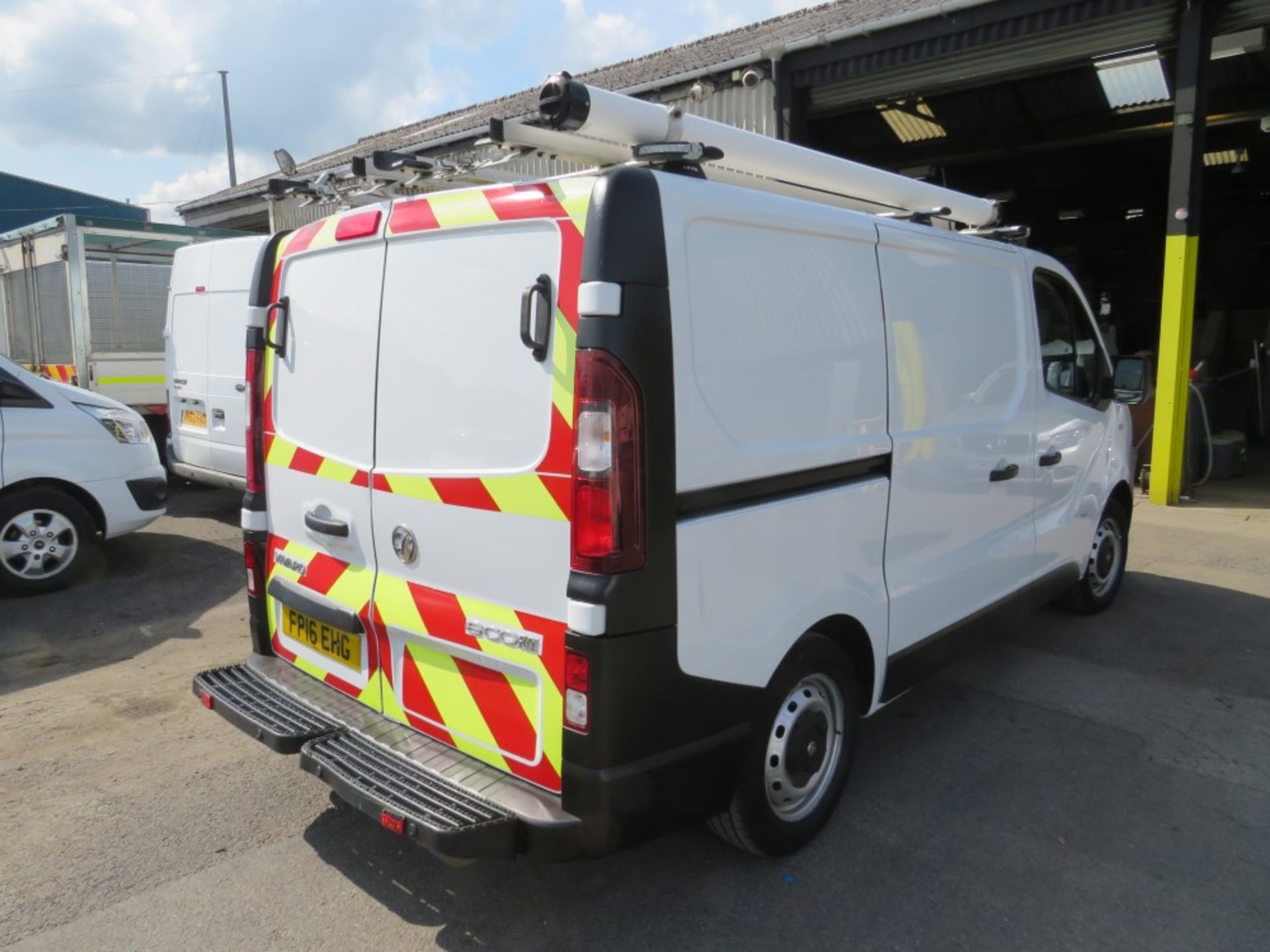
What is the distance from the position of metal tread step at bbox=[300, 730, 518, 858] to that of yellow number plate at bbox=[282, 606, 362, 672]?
0.27 m

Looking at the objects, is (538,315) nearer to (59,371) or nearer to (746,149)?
(746,149)

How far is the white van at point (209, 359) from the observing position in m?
7.65

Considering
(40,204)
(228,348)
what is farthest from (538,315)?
(40,204)

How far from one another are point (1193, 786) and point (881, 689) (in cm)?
131

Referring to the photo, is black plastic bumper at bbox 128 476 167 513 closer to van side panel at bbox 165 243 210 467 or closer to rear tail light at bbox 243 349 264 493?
van side panel at bbox 165 243 210 467

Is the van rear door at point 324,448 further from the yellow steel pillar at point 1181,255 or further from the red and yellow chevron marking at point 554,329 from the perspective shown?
the yellow steel pillar at point 1181,255

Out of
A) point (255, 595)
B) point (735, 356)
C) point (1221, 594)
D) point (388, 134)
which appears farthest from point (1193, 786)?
point (388, 134)

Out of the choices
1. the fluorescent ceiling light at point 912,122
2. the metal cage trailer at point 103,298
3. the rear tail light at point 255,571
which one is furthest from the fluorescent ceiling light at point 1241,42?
the metal cage trailer at point 103,298

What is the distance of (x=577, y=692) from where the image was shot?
7.51 ft

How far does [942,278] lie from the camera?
137 inches

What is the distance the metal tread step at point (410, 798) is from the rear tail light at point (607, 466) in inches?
27.6

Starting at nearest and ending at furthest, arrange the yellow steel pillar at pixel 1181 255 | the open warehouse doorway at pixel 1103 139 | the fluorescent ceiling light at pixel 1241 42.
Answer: the yellow steel pillar at pixel 1181 255
the open warehouse doorway at pixel 1103 139
the fluorescent ceiling light at pixel 1241 42

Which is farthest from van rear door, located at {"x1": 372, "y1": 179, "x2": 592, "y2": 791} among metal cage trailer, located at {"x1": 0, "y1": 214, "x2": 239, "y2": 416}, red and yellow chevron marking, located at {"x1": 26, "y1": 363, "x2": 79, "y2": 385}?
red and yellow chevron marking, located at {"x1": 26, "y1": 363, "x2": 79, "y2": 385}

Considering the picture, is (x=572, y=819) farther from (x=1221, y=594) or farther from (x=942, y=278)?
(x=1221, y=594)
